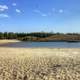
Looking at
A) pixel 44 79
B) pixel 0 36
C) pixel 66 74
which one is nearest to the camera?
pixel 44 79

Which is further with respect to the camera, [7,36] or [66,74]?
[7,36]

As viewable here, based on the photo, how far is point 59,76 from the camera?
935cm

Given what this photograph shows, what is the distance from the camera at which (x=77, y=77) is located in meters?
9.10

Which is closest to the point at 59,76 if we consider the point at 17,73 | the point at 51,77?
the point at 51,77

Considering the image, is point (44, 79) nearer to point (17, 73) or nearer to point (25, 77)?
point (25, 77)

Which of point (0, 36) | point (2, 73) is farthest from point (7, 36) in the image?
point (2, 73)

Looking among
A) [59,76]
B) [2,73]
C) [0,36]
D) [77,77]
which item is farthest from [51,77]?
[0,36]

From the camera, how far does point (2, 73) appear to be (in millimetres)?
10117

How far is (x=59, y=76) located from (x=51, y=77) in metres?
0.40

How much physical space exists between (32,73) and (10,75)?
3.89ft

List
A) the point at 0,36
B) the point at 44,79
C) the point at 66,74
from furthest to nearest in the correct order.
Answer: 1. the point at 0,36
2. the point at 66,74
3. the point at 44,79

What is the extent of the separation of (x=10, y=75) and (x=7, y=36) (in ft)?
439

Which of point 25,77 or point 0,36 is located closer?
point 25,77

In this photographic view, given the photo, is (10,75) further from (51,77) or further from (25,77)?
(51,77)
